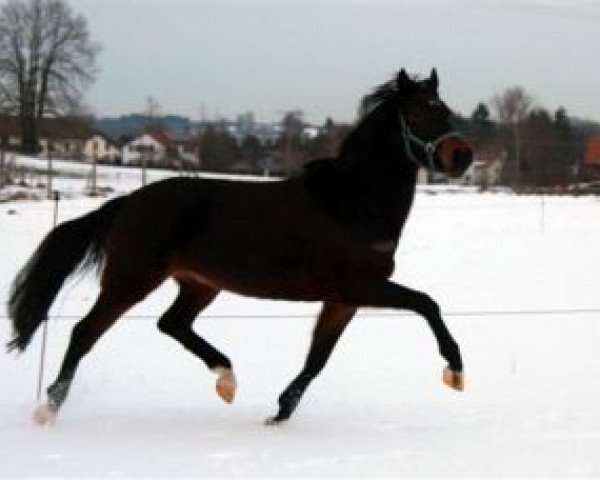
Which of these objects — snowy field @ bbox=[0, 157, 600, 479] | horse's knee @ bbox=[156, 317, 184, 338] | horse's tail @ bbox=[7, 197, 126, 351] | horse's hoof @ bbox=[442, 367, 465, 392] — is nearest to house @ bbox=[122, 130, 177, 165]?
snowy field @ bbox=[0, 157, 600, 479]

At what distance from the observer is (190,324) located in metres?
5.62

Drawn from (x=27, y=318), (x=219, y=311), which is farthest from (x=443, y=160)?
(x=219, y=311)

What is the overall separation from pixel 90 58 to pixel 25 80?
4.49 metres

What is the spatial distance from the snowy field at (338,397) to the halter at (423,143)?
4.71 ft

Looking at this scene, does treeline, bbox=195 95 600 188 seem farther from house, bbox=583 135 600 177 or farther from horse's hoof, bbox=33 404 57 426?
horse's hoof, bbox=33 404 57 426

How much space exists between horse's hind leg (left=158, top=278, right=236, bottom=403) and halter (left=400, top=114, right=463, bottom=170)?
57.9 inches

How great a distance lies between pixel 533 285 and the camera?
503 inches

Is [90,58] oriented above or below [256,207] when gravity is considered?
Answer: above

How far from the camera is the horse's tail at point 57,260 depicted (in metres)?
5.57

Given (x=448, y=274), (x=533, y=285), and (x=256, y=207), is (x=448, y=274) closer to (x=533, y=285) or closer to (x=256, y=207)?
(x=533, y=285)

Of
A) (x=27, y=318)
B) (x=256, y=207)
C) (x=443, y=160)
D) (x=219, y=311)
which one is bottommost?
(x=219, y=311)

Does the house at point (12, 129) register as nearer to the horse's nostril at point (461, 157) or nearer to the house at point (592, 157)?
the house at point (592, 157)

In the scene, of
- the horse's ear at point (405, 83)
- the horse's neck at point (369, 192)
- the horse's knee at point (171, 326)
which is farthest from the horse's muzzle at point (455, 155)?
the horse's knee at point (171, 326)

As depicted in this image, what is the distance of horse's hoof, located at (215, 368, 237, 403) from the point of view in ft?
17.5
